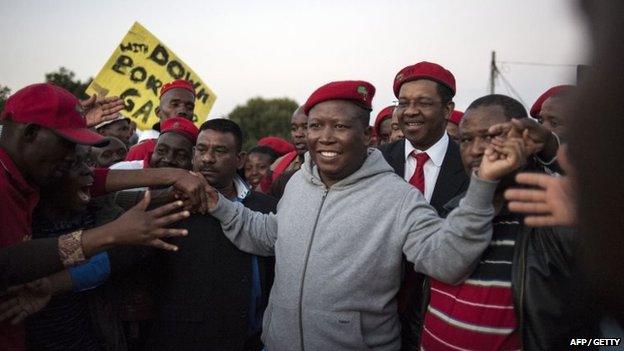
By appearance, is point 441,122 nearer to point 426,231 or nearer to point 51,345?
point 426,231

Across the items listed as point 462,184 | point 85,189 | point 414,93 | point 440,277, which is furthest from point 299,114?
point 440,277

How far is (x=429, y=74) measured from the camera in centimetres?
368

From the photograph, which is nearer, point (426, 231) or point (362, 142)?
point (426, 231)

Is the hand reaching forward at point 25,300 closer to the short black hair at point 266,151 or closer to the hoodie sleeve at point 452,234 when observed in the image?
the hoodie sleeve at point 452,234

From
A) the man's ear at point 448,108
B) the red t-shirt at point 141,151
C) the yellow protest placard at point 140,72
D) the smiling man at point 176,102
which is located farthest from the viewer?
the yellow protest placard at point 140,72

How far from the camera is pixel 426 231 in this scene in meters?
2.30

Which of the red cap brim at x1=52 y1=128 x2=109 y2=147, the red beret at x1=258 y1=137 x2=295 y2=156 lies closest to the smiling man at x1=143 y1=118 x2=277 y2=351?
the red cap brim at x1=52 y1=128 x2=109 y2=147

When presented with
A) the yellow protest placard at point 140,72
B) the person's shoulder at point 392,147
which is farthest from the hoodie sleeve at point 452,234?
the yellow protest placard at point 140,72

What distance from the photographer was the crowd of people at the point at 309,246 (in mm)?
2057

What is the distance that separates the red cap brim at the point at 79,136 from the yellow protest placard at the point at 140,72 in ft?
15.9

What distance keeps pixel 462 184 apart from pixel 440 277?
118 centimetres

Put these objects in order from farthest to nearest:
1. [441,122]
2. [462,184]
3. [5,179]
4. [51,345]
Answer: [441,122] < [462,184] < [51,345] < [5,179]

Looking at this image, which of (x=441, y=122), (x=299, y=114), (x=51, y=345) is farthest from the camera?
(x=299, y=114)

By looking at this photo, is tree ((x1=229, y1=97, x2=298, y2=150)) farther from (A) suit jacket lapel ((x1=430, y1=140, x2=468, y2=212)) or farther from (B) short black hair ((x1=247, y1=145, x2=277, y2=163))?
(A) suit jacket lapel ((x1=430, y1=140, x2=468, y2=212))
